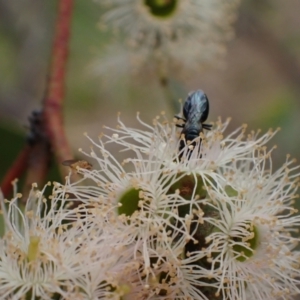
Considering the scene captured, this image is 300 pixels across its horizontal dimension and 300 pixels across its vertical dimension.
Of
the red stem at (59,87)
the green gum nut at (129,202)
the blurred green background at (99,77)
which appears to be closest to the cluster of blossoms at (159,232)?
the green gum nut at (129,202)

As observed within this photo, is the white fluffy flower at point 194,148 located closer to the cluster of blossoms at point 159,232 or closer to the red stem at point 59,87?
the cluster of blossoms at point 159,232

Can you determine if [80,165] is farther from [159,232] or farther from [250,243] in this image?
[250,243]

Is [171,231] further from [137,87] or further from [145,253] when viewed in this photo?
[137,87]

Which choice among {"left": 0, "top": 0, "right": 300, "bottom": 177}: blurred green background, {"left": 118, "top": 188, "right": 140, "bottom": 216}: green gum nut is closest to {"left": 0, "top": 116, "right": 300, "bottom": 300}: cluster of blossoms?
{"left": 118, "top": 188, "right": 140, "bottom": 216}: green gum nut

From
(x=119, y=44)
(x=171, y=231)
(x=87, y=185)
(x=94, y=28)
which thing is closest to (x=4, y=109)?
(x=94, y=28)

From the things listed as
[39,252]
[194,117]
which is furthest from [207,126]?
[39,252]
